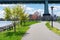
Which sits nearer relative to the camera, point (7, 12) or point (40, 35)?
point (40, 35)

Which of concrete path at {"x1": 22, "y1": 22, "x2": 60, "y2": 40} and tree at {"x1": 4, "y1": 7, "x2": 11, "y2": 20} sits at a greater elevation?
tree at {"x1": 4, "y1": 7, "x2": 11, "y2": 20}

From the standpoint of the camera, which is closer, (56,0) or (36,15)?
(56,0)

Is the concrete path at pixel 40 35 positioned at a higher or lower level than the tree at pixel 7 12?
lower

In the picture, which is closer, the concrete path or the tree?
the concrete path

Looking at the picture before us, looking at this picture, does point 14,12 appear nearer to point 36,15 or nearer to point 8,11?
point 8,11

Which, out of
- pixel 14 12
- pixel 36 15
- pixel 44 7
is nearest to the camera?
pixel 14 12

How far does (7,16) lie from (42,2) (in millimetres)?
98124

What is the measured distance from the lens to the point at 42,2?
411 feet

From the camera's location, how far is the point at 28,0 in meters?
123

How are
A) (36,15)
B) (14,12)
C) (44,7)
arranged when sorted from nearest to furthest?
1. (14,12)
2. (44,7)
3. (36,15)

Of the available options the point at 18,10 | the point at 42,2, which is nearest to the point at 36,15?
the point at 42,2

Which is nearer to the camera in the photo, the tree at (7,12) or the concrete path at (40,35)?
the concrete path at (40,35)

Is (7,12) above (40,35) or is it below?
above

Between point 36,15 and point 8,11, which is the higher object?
point 8,11
